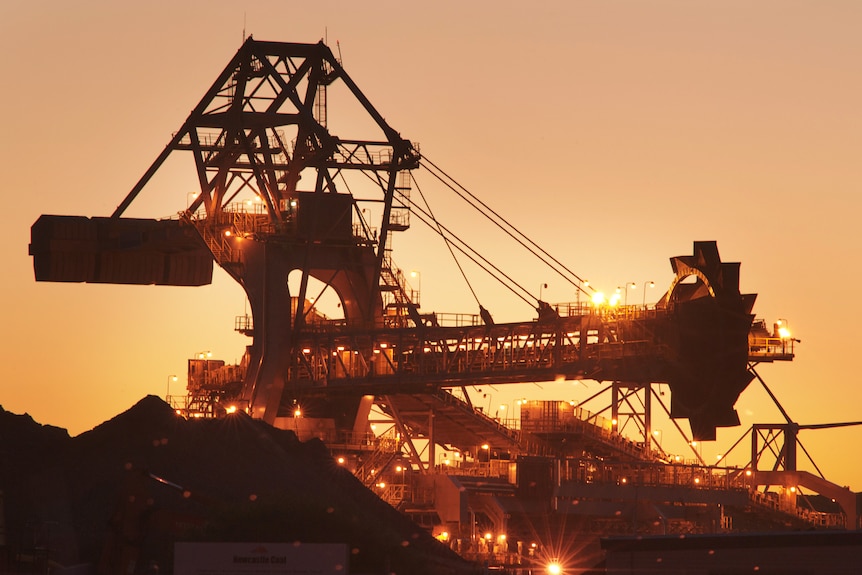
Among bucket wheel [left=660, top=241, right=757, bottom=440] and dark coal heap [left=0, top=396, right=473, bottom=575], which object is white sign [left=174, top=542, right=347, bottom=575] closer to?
dark coal heap [left=0, top=396, right=473, bottom=575]

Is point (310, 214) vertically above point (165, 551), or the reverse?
point (310, 214)

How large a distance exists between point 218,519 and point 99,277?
35801 millimetres

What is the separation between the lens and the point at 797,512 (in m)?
104

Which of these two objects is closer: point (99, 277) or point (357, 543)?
point (357, 543)

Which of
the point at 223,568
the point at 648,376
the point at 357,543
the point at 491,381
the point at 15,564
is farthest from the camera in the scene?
the point at 491,381

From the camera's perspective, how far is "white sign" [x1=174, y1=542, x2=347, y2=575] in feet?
173

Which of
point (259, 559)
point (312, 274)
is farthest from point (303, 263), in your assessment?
point (259, 559)

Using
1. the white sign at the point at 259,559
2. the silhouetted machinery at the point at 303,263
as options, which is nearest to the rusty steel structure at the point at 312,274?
the silhouetted machinery at the point at 303,263

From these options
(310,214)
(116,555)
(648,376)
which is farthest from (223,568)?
(310,214)

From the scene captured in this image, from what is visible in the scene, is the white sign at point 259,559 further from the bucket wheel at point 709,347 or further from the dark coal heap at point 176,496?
the bucket wheel at point 709,347

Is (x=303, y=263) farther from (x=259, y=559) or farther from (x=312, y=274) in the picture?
(x=259, y=559)

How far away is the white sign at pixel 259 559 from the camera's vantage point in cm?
5272

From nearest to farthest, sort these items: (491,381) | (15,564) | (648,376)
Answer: (15,564), (648,376), (491,381)

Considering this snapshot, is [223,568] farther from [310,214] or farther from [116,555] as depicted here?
[310,214]
